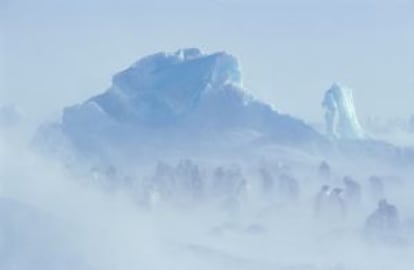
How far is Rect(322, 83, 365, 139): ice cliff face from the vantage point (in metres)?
36.7

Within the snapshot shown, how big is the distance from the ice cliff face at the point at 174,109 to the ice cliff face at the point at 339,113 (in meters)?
3.47

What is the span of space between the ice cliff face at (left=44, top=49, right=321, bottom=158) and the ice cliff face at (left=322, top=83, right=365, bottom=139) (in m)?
3.47

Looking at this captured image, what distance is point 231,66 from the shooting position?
37.4 meters

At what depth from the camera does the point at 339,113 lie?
123ft

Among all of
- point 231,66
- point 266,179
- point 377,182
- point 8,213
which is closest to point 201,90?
point 231,66

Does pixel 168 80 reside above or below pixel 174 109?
below

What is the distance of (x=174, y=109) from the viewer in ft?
137

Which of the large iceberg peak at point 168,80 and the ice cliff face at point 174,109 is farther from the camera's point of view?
the ice cliff face at point 174,109

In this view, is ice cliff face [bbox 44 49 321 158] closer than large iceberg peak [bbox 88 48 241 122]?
No

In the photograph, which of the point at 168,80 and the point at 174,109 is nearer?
the point at 168,80

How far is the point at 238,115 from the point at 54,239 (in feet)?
85.4

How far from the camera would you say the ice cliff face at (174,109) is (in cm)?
3834

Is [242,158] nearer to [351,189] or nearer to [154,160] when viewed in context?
[154,160]

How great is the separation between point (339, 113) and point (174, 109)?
A: 838 cm
